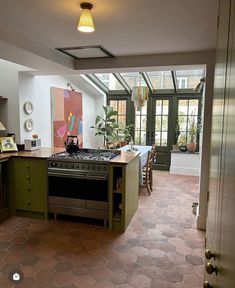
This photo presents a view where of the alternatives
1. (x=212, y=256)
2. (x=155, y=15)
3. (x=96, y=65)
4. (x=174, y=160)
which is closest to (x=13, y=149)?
(x=96, y=65)

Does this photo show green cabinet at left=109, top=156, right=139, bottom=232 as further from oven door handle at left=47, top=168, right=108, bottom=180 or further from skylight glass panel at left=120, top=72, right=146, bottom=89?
skylight glass panel at left=120, top=72, right=146, bottom=89

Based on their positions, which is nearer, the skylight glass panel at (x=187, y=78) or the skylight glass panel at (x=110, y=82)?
the skylight glass panel at (x=187, y=78)

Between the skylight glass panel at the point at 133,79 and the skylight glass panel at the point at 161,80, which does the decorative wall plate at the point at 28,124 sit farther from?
the skylight glass panel at the point at 161,80

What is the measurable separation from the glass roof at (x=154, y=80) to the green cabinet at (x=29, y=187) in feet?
10.7

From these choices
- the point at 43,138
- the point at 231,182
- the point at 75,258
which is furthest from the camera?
the point at 43,138

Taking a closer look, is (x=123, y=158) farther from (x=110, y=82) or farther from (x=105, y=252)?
(x=110, y=82)

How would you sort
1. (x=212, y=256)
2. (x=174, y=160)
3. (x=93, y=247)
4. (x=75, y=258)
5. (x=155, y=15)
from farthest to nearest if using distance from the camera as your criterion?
(x=174, y=160), (x=93, y=247), (x=75, y=258), (x=155, y=15), (x=212, y=256)

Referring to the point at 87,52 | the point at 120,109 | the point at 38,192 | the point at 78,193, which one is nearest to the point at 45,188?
the point at 38,192

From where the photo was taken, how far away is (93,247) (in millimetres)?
2902

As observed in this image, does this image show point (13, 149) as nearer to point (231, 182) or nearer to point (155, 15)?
point (155, 15)

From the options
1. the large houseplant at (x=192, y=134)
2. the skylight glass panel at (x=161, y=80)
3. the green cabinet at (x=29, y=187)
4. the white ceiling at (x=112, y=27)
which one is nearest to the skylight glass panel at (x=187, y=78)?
the skylight glass panel at (x=161, y=80)

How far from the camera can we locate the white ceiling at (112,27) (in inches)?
80.6

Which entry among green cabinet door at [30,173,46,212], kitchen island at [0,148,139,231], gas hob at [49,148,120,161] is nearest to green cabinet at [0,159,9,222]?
kitchen island at [0,148,139,231]

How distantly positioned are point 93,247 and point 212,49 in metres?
2.98
